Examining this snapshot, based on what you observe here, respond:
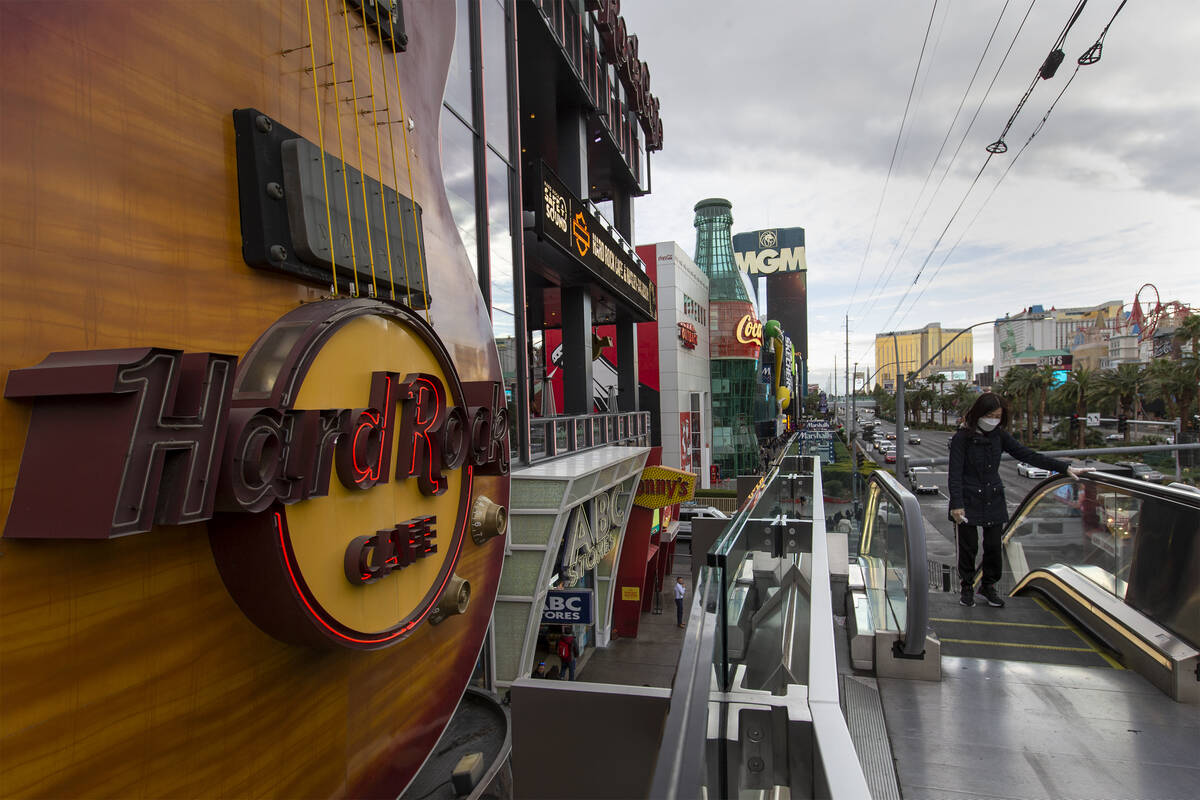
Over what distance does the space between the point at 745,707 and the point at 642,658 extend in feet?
58.4

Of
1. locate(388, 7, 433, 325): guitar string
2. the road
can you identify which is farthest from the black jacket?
the road

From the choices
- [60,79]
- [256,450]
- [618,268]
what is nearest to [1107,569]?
[256,450]

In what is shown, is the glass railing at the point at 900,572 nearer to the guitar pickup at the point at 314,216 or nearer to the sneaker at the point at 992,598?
the sneaker at the point at 992,598

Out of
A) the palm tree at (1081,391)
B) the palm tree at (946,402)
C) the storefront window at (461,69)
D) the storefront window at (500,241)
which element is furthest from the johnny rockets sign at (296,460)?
the palm tree at (946,402)

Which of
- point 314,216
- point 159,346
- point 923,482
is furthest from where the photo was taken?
point 923,482

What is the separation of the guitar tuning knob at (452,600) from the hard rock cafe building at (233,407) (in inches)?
1.7

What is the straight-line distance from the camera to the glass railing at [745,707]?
1.49m

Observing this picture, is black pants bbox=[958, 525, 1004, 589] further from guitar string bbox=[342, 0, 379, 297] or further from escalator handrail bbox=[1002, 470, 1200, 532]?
guitar string bbox=[342, 0, 379, 297]

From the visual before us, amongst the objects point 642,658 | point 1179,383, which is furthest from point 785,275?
point 642,658

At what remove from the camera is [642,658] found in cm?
1850

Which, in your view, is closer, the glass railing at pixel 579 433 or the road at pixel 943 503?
the glass railing at pixel 579 433

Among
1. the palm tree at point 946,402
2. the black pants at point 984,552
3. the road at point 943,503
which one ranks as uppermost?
the palm tree at point 946,402

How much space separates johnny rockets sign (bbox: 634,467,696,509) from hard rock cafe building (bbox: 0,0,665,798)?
41.0ft

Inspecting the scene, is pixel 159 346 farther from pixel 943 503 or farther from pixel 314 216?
pixel 943 503
